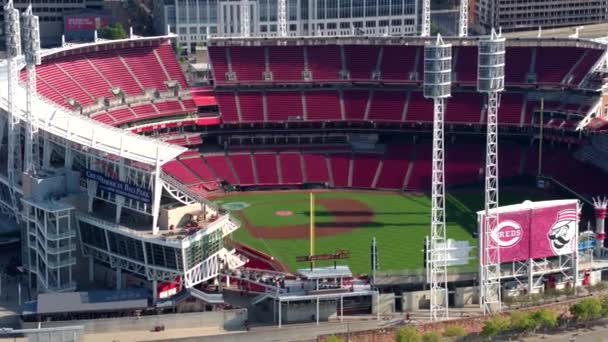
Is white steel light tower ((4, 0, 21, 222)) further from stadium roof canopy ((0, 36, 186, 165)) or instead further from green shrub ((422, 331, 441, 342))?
green shrub ((422, 331, 441, 342))

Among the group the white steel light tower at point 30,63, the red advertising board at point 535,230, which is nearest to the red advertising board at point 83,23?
the white steel light tower at point 30,63

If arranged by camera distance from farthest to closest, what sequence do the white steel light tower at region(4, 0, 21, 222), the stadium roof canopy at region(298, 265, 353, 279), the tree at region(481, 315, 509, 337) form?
the white steel light tower at region(4, 0, 21, 222) < the stadium roof canopy at region(298, 265, 353, 279) < the tree at region(481, 315, 509, 337)

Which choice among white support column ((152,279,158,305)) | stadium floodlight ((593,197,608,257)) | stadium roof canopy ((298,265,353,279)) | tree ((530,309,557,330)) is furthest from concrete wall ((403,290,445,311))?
white support column ((152,279,158,305))

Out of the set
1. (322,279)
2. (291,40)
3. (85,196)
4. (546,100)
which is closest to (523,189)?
(546,100)

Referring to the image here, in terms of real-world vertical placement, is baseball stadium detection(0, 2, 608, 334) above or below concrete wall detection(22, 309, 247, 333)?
above

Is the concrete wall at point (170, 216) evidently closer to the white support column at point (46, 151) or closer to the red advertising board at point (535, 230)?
the white support column at point (46, 151)

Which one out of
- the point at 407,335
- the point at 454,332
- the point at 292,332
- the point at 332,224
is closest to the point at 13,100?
the point at 292,332
